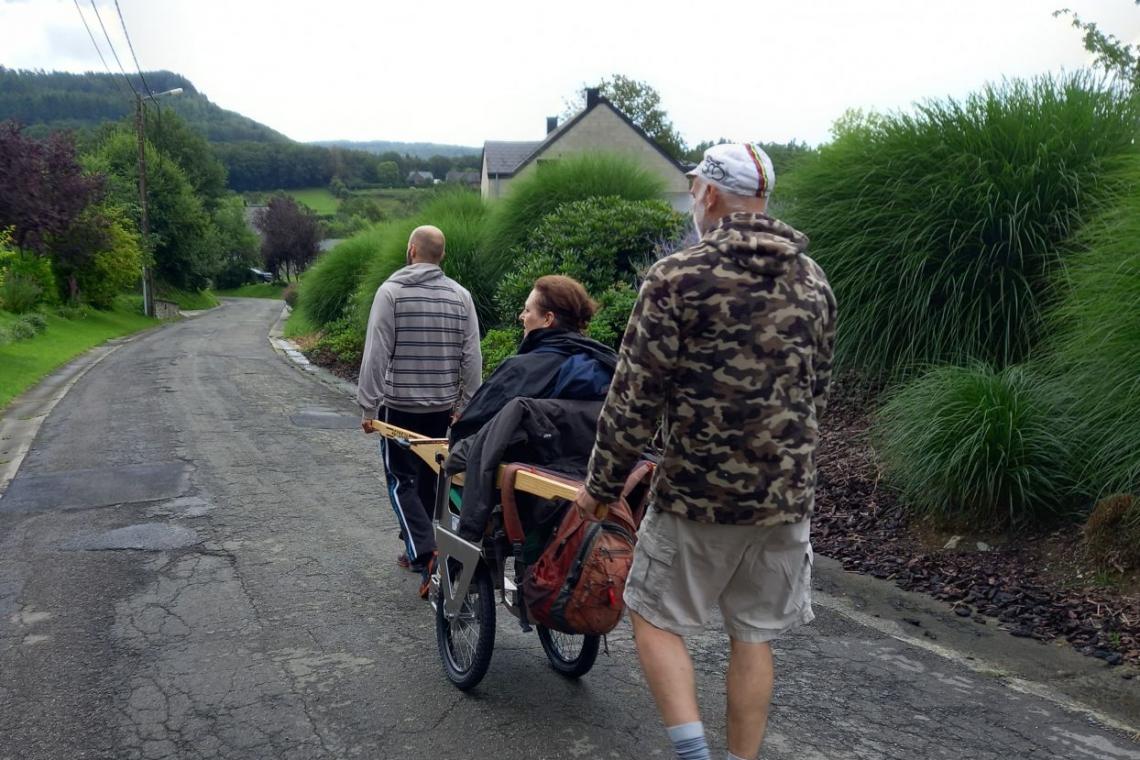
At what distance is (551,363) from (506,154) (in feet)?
159

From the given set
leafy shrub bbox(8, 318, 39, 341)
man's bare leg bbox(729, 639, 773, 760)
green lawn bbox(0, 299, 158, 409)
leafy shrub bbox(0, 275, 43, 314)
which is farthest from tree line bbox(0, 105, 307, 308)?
man's bare leg bbox(729, 639, 773, 760)

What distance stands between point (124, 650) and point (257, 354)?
1765 centimetres

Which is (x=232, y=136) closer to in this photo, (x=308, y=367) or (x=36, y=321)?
(x=36, y=321)

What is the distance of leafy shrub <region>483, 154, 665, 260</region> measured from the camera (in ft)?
45.4

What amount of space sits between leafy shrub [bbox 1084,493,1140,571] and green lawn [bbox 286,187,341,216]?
11985 centimetres

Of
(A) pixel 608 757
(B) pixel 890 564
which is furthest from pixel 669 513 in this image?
(B) pixel 890 564

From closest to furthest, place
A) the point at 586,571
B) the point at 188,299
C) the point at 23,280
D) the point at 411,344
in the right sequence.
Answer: the point at 586,571 → the point at 411,344 → the point at 23,280 → the point at 188,299

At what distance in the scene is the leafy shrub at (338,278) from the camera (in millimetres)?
22594

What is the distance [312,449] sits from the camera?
32.2 feet

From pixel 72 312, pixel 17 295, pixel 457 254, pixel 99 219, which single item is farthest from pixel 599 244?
pixel 99 219

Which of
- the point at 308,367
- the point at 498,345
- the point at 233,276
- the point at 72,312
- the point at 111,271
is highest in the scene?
the point at 498,345

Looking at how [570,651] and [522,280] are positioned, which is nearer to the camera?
[570,651]

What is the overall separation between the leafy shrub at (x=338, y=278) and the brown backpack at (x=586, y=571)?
19.0m

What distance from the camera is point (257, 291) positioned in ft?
277
